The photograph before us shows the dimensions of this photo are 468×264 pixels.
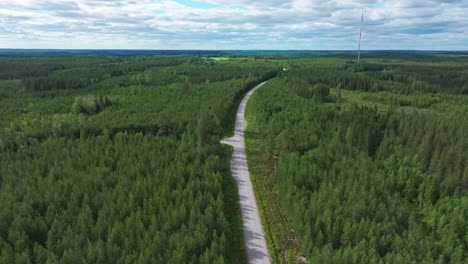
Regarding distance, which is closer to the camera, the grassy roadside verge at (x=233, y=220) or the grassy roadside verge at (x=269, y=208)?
the grassy roadside verge at (x=233, y=220)

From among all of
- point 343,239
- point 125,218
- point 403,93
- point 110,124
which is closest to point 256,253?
point 343,239

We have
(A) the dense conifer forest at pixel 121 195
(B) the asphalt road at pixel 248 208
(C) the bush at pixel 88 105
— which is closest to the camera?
(A) the dense conifer forest at pixel 121 195

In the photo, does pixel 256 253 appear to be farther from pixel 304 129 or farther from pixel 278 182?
pixel 304 129

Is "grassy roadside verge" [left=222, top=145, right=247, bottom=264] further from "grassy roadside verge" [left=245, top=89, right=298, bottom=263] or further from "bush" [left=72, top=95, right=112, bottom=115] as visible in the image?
"bush" [left=72, top=95, right=112, bottom=115]

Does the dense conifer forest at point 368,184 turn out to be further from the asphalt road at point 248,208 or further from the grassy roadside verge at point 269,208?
the asphalt road at point 248,208

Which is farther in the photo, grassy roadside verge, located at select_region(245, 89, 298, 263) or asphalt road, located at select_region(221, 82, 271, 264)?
grassy roadside verge, located at select_region(245, 89, 298, 263)

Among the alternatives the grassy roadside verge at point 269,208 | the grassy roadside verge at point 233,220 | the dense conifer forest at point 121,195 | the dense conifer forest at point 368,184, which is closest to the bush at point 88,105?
the dense conifer forest at point 121,195

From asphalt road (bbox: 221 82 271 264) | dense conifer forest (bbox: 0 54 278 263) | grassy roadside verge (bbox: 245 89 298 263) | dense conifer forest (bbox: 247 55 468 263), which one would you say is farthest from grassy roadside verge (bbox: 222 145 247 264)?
dense conifer forest (bbox: 247 55 468 263)
